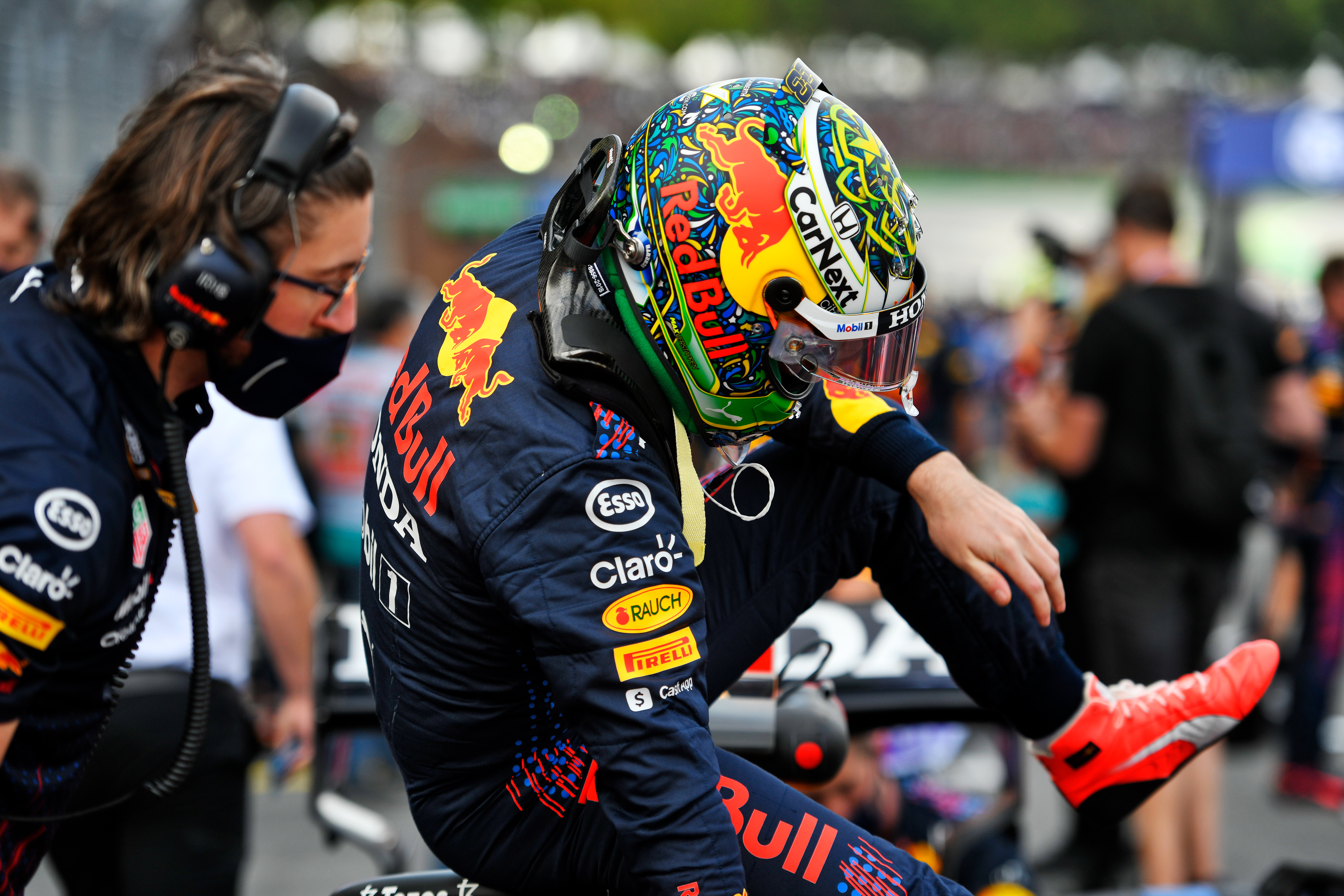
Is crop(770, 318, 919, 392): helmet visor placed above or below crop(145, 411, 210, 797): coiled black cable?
above

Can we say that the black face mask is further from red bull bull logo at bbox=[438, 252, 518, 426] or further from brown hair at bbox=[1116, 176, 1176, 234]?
brown hair at bbox=[1116, 176, 1176, 234]

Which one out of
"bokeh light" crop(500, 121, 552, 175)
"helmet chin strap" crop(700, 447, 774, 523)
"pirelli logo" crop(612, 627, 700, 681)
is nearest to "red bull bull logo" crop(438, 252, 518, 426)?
"pirelli logo" crop(612, 627, 700, 681)

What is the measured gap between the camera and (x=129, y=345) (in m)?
1.48

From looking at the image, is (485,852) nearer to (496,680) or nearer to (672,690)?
(496,680)

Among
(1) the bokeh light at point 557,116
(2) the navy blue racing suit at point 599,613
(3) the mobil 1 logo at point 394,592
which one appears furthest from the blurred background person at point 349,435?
(1) the bokeh light at point 557,116

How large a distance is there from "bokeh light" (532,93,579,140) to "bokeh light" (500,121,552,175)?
0.84 m

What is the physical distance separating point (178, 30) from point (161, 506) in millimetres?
13934

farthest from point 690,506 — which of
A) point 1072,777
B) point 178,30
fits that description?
point 178,30

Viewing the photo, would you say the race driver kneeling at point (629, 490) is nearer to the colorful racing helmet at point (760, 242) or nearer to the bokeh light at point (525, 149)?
the colorful racing helmet at point (760, 242)

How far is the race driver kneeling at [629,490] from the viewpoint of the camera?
1.42 m

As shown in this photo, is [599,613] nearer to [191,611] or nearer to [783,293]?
[783,293]

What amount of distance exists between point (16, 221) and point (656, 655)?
110 inches

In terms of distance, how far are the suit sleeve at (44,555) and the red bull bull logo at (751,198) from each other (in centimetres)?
78

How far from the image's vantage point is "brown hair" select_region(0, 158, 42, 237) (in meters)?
3.43
